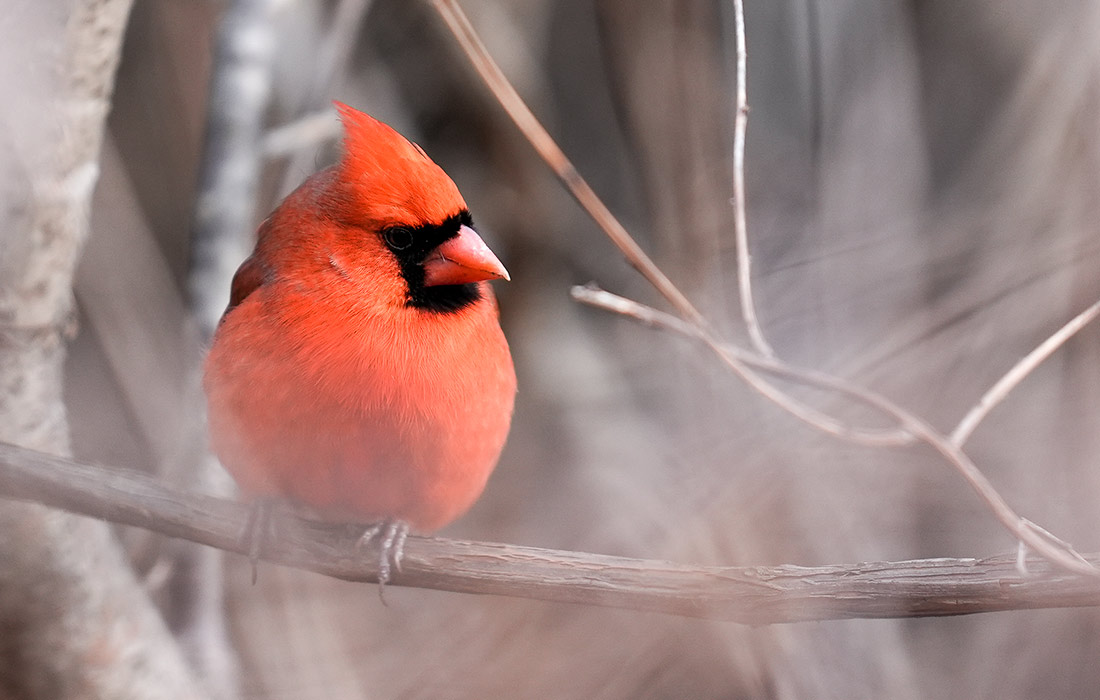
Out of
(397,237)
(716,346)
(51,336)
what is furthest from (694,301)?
Answer: (51,336)

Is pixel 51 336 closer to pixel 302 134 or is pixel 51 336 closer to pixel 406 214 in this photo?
pixel 302 134

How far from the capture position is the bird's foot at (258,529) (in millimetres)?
1655

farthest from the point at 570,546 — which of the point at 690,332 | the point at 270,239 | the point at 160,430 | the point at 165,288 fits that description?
the point at 690,332

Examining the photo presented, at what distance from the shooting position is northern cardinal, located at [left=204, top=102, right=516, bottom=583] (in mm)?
1698

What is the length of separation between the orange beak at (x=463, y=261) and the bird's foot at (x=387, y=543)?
1.47ft

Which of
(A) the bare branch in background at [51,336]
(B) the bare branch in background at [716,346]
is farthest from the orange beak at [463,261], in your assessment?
(A) the bare branch in background at [51,336]

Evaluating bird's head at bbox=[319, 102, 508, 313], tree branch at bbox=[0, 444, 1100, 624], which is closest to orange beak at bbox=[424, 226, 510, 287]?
bird's head at bbox=[319, 102, 508, 313]

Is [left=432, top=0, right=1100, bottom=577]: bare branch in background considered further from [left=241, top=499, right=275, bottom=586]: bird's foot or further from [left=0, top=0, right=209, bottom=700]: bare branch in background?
[left=0, top=0, right=209, bottom=700]: bare branch in background

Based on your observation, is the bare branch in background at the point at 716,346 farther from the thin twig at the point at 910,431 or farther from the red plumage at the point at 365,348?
the red plumage at the point at 365,348

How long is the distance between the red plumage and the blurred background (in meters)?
0.79

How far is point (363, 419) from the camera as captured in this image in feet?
Answer: 5.59

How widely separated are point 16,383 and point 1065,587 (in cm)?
193

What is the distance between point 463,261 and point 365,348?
0.22 meters

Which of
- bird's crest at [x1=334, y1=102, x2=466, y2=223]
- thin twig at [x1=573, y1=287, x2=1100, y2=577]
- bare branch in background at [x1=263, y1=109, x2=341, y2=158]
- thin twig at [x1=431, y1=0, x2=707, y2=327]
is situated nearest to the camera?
thin twig at [x1=573, y1=287, x2=1100, y2=577]
